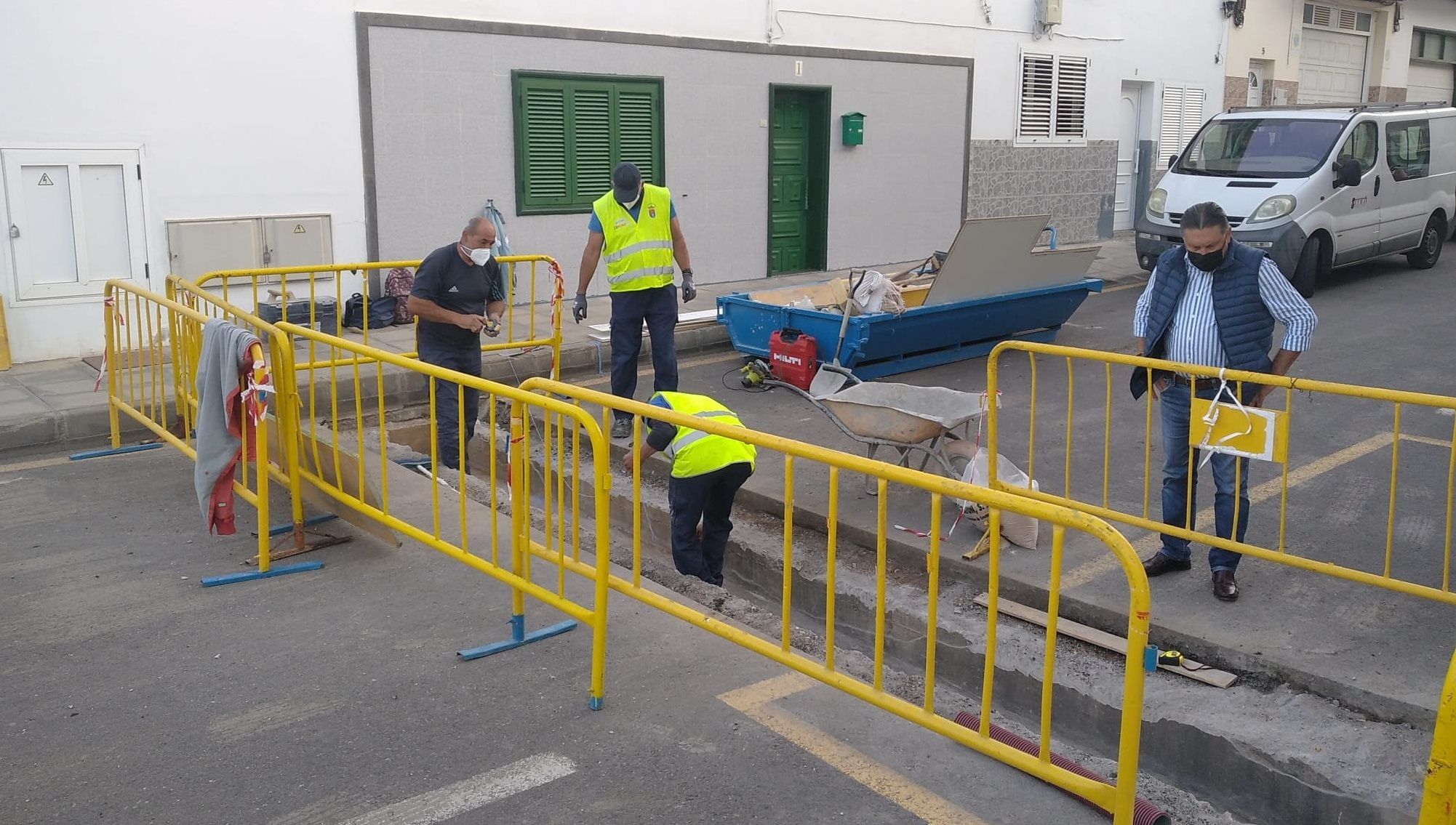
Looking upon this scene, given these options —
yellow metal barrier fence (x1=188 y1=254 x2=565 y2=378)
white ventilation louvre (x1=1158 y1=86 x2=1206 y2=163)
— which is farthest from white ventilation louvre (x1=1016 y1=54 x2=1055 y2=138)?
yellow metal barrier fence (x1=188 y1=254 x2=565 y2=378)

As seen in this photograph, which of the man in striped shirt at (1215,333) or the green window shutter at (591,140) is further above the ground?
the green window shutter at (591,140)

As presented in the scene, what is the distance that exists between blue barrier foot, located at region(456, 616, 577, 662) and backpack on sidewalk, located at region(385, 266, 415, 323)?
22.6ft

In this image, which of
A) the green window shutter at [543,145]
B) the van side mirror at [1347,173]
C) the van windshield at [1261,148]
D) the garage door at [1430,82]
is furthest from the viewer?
the garage door at [1430,82]

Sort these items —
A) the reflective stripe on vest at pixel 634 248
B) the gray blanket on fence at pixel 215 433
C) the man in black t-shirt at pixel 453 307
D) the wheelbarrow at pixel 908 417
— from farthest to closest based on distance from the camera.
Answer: the reflective stripe on vest at pixel 634 248 < the man in black t-shirt at pixel 453 307 < the wheelbarrow at pixel 908 417 < the gray blanket on fence at pixel 215 433

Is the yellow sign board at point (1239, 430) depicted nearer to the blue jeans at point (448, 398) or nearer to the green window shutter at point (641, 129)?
the blue jeans at point (448, 398)

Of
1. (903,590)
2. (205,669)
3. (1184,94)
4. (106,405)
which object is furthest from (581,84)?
(1184,94)

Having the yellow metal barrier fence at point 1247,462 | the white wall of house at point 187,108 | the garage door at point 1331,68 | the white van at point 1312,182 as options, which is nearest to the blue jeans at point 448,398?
the yellow metal barrier fence at point 1247,462

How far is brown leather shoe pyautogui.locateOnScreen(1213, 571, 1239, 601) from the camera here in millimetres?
5461

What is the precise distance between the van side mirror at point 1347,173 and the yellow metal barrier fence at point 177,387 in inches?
466

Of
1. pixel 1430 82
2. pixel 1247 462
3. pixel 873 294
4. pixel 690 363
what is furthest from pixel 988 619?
pixel 1430 82

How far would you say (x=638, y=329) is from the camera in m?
8.46

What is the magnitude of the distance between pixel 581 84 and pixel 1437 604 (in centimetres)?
1005

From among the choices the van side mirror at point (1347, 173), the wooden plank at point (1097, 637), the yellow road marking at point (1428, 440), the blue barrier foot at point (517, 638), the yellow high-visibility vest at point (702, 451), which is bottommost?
the wooden plank at point (1097, 637)

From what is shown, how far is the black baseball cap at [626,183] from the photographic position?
26.5 ft
